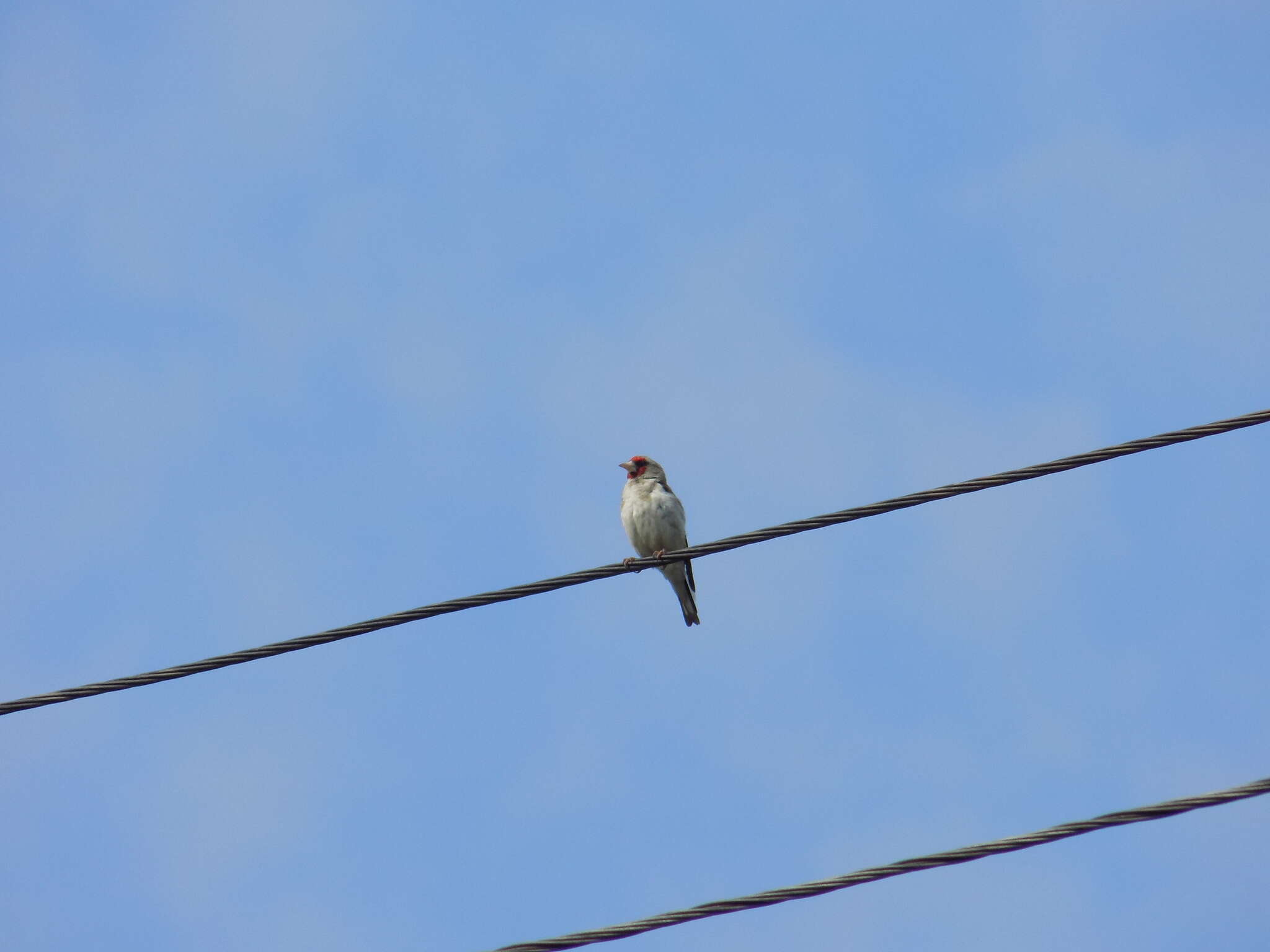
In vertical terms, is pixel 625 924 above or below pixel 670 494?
below

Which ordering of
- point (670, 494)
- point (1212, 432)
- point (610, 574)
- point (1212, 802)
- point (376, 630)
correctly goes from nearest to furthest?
point (1212, 802), point (1212, 432), point (376, 630), point (610, 574), point (670, 494)

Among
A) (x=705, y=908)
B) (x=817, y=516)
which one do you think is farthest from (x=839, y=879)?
(x=817, y=516)

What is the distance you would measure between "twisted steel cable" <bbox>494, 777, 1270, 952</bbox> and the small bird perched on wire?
734cm

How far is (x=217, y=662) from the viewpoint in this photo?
711cm

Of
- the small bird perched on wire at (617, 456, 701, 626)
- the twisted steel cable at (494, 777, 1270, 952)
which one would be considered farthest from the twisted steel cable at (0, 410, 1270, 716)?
the small bird perched on wire at (617, 456, 701, 626)

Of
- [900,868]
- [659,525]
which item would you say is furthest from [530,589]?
[659,525]

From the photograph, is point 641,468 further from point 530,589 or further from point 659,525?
point 530,589

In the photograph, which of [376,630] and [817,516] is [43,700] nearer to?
[376,630]

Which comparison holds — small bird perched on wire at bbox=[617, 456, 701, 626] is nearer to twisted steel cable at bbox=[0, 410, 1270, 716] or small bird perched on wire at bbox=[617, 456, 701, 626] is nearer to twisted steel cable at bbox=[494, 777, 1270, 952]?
twisted steel cable at bbox=[0, 410, 1270, 716]

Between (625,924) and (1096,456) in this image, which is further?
(1096,456)

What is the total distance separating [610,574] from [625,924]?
103 inches

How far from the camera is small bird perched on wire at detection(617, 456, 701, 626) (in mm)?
13242

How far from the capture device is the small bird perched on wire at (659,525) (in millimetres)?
13242

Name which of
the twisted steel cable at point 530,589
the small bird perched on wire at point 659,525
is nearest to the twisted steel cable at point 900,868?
the twisted steel cable at point 530,589
